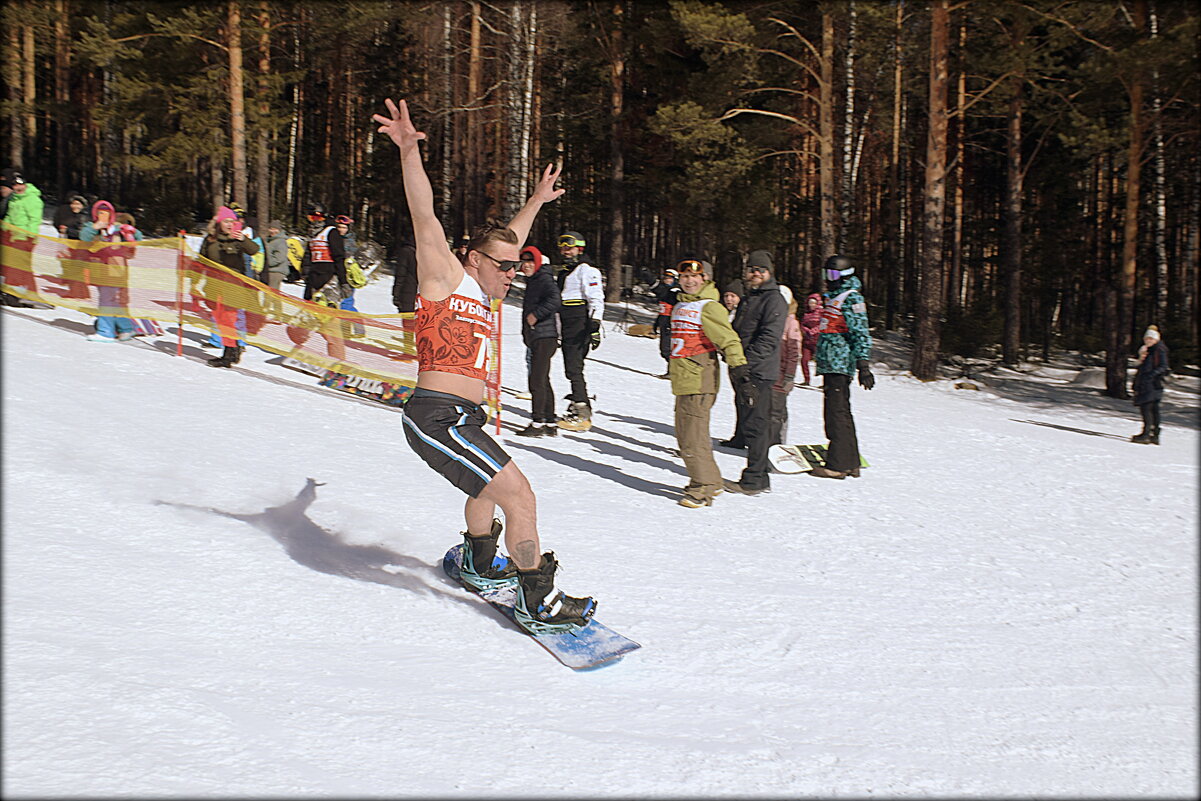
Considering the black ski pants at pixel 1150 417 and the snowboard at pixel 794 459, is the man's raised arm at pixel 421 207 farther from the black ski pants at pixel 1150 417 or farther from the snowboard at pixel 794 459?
the black ski pants at pixel 1150 417

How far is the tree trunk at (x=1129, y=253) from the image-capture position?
1894 centimetres

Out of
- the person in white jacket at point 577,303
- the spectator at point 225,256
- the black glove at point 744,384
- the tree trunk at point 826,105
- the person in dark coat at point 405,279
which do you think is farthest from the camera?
the tree trunk at point 826,105

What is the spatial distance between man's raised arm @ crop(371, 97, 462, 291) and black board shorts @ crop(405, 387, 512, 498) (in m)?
0.59

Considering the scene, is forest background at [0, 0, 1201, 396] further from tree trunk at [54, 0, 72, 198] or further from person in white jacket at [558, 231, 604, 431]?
person in white jacket at [558, 231, 604, 431]

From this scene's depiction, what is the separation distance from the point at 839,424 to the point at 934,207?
38.1ft

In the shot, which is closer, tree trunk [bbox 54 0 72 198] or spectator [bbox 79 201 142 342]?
spectator [bbox 79 201 142 342]

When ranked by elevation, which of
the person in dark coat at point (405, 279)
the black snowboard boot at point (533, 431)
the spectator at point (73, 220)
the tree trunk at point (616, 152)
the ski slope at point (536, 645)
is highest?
the tree trunk at point (616, 152)

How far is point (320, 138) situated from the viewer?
44375 millimetres

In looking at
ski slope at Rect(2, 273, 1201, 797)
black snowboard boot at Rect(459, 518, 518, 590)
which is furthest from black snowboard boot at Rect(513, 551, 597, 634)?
black snowboard boot at Rect(459, 518, 518, 590)

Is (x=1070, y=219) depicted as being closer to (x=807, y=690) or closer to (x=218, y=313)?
(x=218, y=313)

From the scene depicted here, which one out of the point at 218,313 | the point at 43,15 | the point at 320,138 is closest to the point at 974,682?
the point at 218,313

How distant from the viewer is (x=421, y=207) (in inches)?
174

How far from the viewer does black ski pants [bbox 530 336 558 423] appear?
396 inches

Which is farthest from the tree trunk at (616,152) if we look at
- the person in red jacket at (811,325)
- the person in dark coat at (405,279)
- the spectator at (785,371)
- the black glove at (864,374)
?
the black glove at (864,374)
